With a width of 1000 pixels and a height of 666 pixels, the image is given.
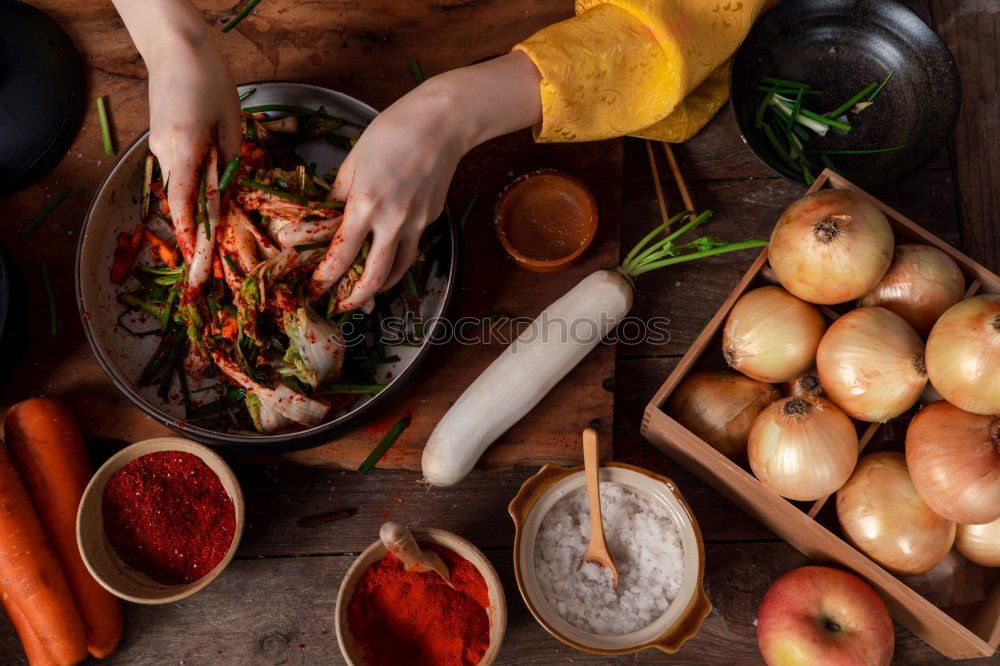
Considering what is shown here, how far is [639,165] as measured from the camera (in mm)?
1498

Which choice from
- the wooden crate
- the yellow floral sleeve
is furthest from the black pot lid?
the wooden crate

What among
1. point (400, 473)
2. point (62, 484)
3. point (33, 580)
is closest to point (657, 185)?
point (400, 473)

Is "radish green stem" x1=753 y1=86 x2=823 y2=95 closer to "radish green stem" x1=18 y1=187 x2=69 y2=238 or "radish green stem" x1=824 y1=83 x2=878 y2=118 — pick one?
"radish green stem" x1=824 y1=83 x2=878 y2=118

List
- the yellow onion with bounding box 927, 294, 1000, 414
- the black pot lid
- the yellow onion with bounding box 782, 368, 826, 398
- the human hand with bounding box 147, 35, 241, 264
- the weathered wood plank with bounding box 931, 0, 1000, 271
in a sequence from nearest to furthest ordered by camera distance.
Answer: the yellow onion with bounding box 927, 294, 1000, 414 < the human hand with bounding box 147, 35, 241, 264 < the yellow onion with bounding box 782, 368, 826, 398 < the black pot lid < the weathered wood plank with bounding box 931, 0, 1000, 271

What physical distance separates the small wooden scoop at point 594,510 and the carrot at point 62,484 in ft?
2.85

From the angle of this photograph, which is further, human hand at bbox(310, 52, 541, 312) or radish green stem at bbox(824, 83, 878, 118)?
radish green stem at bbox(824, 83, 878, 118)

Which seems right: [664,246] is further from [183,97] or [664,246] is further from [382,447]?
[183,97]

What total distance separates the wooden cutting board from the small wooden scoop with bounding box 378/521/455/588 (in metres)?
0.19

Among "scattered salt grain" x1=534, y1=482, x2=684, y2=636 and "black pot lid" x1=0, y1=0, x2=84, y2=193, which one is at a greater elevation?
"black pot lid" x1=0, y1=0, x2=84, y2=193

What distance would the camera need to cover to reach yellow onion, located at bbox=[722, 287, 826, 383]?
120cm

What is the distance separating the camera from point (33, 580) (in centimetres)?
128

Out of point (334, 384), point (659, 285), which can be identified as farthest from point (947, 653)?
point (334, 384)

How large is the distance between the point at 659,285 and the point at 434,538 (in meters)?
0.64

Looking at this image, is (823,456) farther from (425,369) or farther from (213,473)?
(213,473)
